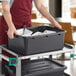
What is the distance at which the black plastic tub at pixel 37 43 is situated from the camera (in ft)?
6.27

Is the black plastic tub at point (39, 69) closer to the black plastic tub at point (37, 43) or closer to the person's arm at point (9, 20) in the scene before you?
the black plastic tub at point (37, 43)

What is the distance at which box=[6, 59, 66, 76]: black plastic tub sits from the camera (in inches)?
86.5

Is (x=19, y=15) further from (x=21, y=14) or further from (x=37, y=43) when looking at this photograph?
(x=37, y=43)

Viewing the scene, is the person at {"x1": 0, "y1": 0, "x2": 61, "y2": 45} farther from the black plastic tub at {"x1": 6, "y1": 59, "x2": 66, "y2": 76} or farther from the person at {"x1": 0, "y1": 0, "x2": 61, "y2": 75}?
the black plastic tub at {"x1": 6, "y1": 59, "x2": 66, "y2": 76}

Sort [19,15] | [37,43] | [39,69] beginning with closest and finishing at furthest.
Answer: [37,43] < [39,69] < [19,15]

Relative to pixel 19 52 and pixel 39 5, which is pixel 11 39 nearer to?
pixel 19 52

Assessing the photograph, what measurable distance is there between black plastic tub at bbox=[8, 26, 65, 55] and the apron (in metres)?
A: 0.31

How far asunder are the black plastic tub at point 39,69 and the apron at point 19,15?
313 millimetres

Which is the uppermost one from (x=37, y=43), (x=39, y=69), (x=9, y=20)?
(x=9, y=20)

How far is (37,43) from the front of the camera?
6.40 ft

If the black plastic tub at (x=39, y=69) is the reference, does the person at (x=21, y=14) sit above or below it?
above

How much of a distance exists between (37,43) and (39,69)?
39cm

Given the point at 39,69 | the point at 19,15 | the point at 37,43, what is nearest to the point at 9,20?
the point at 37,43

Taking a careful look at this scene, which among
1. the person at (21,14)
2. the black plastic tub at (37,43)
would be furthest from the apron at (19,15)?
the black plastic tub at (37,43)
